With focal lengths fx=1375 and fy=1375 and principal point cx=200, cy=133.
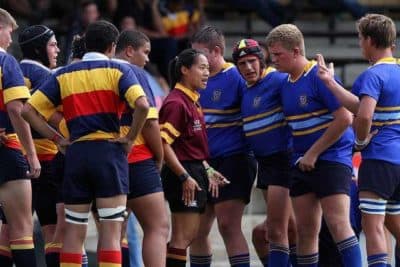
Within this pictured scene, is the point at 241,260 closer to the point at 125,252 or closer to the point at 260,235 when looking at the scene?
the point at 260,235

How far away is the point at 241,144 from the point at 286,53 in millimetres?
969

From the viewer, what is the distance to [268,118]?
10.5 m

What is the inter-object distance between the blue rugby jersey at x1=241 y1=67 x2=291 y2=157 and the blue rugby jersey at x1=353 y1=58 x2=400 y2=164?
74cm

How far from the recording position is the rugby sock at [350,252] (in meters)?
9.90

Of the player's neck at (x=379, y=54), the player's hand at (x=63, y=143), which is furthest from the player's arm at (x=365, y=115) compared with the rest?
the player's hand at (x=63, y=143)

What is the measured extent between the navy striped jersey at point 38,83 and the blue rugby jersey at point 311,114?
1.81m

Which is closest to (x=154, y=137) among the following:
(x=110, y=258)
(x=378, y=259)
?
(x=110, y=258)

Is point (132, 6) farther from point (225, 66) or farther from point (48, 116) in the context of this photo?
point (48, 116)

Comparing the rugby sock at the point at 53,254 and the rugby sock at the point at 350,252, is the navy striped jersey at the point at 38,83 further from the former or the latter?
the rugby sock at the point at 350,252

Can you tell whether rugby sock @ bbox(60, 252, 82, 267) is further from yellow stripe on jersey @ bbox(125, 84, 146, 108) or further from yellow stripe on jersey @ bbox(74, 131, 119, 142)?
yellow stripe on jersey @ bbox(125, 84, 146, 108)

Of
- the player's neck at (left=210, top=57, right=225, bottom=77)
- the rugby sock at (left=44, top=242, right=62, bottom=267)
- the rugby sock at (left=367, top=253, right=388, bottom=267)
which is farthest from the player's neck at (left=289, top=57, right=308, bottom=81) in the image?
the rugby sock at (left=44, top=242, right=62, bottom=267)

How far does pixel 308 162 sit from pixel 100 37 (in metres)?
1.82

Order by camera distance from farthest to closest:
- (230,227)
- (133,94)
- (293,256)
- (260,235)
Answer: (260,235), (293,256), (230,227), (133,94)

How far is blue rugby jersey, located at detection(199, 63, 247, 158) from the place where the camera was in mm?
10688
